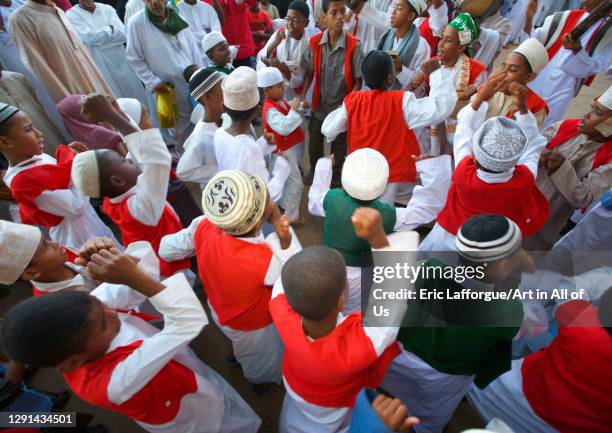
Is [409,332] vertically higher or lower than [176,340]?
lower

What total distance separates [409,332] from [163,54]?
15.1 ft

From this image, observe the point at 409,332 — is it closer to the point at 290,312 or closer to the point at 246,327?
the point at 290,312

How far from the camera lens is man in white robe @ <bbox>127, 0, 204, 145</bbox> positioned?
13.6ft

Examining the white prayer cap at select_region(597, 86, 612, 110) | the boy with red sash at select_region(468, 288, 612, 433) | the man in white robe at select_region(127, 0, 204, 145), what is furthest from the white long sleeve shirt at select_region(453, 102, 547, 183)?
the man in white robe at select_region(127, 0, 204, 145)

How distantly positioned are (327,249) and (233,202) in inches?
20.9

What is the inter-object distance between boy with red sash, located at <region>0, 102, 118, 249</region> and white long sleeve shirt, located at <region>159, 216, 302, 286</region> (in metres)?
0.95

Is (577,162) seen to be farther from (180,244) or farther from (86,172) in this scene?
(86,172)

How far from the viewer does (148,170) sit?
204cm

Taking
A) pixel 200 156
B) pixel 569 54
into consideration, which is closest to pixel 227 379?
pixel 200 156

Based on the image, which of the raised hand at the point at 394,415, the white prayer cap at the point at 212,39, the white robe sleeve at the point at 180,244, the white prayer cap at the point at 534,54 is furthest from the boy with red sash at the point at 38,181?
the white prayer cap at the point at 534,54

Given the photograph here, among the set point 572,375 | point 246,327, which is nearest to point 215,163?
point 246,327

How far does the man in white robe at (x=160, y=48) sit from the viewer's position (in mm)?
4145

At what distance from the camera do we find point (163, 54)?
4352mm

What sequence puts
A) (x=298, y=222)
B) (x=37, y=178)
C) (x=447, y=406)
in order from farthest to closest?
(x=298, y=222), (x=37, y=178), (x=447, y=406)
